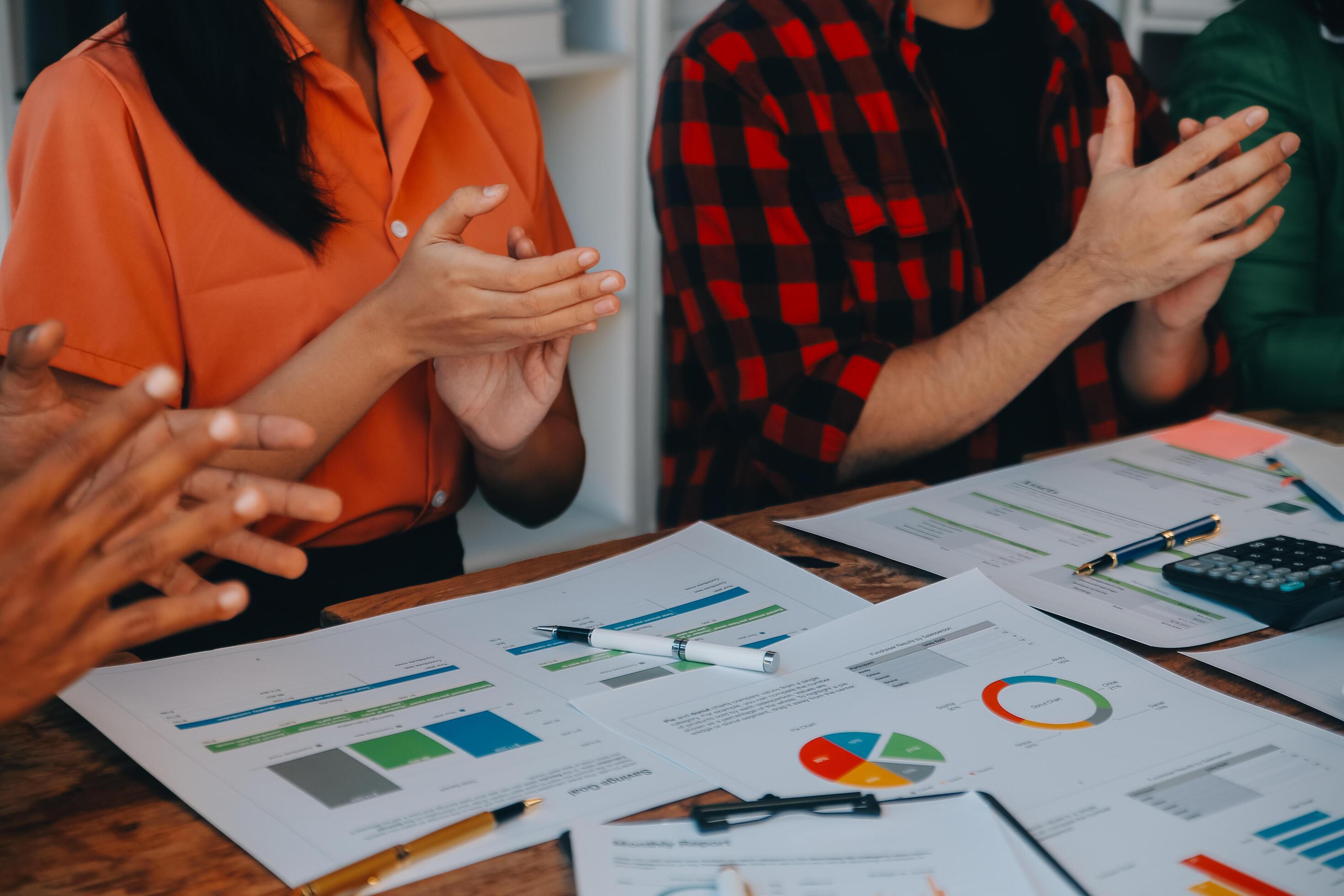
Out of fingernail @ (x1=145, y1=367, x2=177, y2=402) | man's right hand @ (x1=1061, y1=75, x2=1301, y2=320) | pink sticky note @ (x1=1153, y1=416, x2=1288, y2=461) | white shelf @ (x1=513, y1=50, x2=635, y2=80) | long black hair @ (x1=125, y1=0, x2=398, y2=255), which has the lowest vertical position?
pink sticky note @ (x1=1153, y1=416, x2=1288, y2=461)

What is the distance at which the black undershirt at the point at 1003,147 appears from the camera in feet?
4.77

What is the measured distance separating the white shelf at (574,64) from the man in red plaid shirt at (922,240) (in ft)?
1.99

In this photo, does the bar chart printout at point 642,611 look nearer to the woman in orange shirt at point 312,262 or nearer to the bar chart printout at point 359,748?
the bar chart printout at point 359,748

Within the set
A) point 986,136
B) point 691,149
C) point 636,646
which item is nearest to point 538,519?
point 691,149

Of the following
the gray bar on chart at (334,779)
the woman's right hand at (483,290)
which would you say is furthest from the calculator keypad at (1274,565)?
the gray bar on chart at (334,779)

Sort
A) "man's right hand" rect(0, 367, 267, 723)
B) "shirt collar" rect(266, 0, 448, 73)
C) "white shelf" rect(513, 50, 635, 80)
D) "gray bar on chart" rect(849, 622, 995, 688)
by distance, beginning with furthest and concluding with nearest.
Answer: "white shelf" rect(513, 50, 635, 80) → "shirt collar" rect(266, 0, 448, 73) → "gray bar on chart" rect(849, 622, 995, 688) → "man's right hand" rect(0, 367, 267, 723)

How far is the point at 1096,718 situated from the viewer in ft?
2.31

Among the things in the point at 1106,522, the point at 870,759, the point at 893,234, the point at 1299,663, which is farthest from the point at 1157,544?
the point at 893,234

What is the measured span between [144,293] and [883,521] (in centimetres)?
63

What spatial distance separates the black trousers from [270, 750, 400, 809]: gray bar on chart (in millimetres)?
420

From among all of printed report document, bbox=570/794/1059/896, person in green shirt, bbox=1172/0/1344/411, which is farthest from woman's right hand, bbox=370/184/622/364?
person in green shirt, bbox=1172/0/1344/411

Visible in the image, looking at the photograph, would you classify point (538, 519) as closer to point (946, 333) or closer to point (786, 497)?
point (786, 497)

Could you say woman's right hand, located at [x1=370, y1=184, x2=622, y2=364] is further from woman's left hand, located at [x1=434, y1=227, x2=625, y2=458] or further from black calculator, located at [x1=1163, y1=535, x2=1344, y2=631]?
black calculator, located at [x1=1163, y1=535, x2=1344, y2=631]

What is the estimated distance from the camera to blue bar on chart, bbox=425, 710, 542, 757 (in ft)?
2.21
